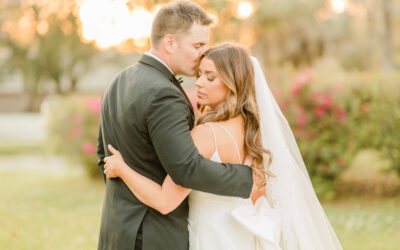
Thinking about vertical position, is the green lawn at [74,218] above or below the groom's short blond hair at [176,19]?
below

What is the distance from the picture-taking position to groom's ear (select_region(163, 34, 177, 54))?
271 cm

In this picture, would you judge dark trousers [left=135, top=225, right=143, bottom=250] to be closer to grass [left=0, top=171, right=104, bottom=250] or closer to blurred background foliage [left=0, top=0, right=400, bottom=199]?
blurred background foliage [left=0, top=0, right=400, bottom=199]

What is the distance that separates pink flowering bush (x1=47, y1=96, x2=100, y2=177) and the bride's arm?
8.25m

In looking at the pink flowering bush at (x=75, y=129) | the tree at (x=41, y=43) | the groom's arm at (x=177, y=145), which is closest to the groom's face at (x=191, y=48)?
the groom's arm at (x=177, y=145)

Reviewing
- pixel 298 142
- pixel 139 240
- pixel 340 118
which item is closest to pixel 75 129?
pixel 298 142

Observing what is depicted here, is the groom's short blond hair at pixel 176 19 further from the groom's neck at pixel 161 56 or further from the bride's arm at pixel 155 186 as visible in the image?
the bride's arm at pixel 155 186

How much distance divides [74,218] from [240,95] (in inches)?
244

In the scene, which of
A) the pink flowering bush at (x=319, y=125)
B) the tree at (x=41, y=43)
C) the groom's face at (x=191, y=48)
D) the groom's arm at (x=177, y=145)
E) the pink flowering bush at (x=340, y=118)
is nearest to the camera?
the groom's arm at (x=177, y=145)

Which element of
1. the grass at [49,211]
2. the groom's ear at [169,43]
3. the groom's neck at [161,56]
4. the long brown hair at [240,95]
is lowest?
the grass at [49,211]

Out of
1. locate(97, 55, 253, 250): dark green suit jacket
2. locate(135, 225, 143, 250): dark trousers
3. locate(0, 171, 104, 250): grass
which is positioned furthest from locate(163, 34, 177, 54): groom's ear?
locate(0, 171, 104, 250): grass

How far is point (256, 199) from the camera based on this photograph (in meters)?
3.10

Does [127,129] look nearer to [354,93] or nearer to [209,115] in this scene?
[209,115]

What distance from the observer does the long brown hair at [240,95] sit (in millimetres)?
2808

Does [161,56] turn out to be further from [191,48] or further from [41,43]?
[41,43]
